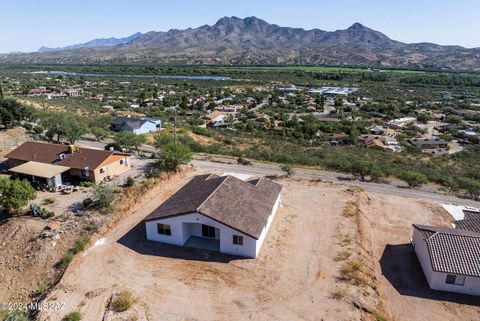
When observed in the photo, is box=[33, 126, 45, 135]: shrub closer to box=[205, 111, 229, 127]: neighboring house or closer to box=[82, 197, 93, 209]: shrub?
box=[82, 197, 93, 209]: shrub

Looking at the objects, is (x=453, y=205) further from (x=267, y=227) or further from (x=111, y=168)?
(x=111, y=168)

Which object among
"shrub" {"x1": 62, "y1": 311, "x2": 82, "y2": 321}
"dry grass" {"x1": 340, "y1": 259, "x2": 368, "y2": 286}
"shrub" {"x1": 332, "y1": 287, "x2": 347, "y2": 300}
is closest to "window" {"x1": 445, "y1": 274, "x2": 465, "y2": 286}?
"dry grass" {"x1": 340, "y1": 259, "x2": 368, "y2": 286}

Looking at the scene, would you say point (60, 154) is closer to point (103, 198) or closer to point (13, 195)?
point (13, 195)

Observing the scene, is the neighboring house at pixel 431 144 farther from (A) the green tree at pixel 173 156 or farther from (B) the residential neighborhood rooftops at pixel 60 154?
(B) the residential neighborhood rooftops at pixel 60 154

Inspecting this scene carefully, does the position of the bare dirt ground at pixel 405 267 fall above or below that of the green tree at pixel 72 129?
below

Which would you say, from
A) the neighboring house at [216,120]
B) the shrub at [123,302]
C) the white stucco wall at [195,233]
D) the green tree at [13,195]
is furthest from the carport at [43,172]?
the neighboring house at [216,120]

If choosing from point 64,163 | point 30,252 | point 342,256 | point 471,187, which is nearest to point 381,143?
point 471,187

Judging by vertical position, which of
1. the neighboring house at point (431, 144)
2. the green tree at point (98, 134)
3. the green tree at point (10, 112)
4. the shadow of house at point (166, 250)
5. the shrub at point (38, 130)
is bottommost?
the neighboring house at point (431, 144)
